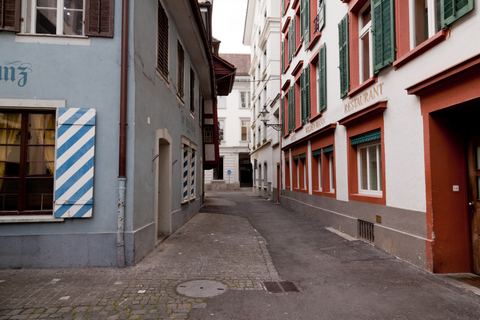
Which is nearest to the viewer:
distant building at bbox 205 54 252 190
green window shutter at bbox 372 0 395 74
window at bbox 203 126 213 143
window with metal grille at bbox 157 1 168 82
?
green window shutter at bbox 372 0 395 74

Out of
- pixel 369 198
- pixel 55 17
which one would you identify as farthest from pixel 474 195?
pixel 55 17

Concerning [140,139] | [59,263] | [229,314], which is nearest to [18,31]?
[140,139]

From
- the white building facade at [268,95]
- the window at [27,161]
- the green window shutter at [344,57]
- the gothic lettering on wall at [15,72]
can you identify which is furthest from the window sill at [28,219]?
the white building facade at [268,95]

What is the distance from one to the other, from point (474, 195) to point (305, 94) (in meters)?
8.88

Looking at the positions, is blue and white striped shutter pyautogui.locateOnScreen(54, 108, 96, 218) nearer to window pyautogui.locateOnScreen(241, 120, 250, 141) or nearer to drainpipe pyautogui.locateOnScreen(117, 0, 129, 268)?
Result: drainpipe pyautogui.locateOnScreen(117, 0, 129, 268)

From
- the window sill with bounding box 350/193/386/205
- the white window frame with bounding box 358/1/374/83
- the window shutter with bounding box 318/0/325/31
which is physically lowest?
the window sill with bounding box 350/193/386/205

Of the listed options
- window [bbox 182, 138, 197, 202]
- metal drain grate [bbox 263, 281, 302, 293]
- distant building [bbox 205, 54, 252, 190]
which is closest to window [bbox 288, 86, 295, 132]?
window [bbox 182, 138, 197, 202]

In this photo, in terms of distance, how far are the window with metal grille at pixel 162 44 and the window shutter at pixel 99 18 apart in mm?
1736

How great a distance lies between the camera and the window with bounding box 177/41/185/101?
10.1 m

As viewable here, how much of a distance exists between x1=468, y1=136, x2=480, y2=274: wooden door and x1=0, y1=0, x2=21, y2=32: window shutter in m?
7.89

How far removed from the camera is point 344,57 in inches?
373

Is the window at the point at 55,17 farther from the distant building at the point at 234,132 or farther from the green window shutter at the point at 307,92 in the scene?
the distant building at the point at 234,132

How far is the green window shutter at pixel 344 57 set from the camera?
9.30 m

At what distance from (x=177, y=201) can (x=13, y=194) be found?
4649 mm
